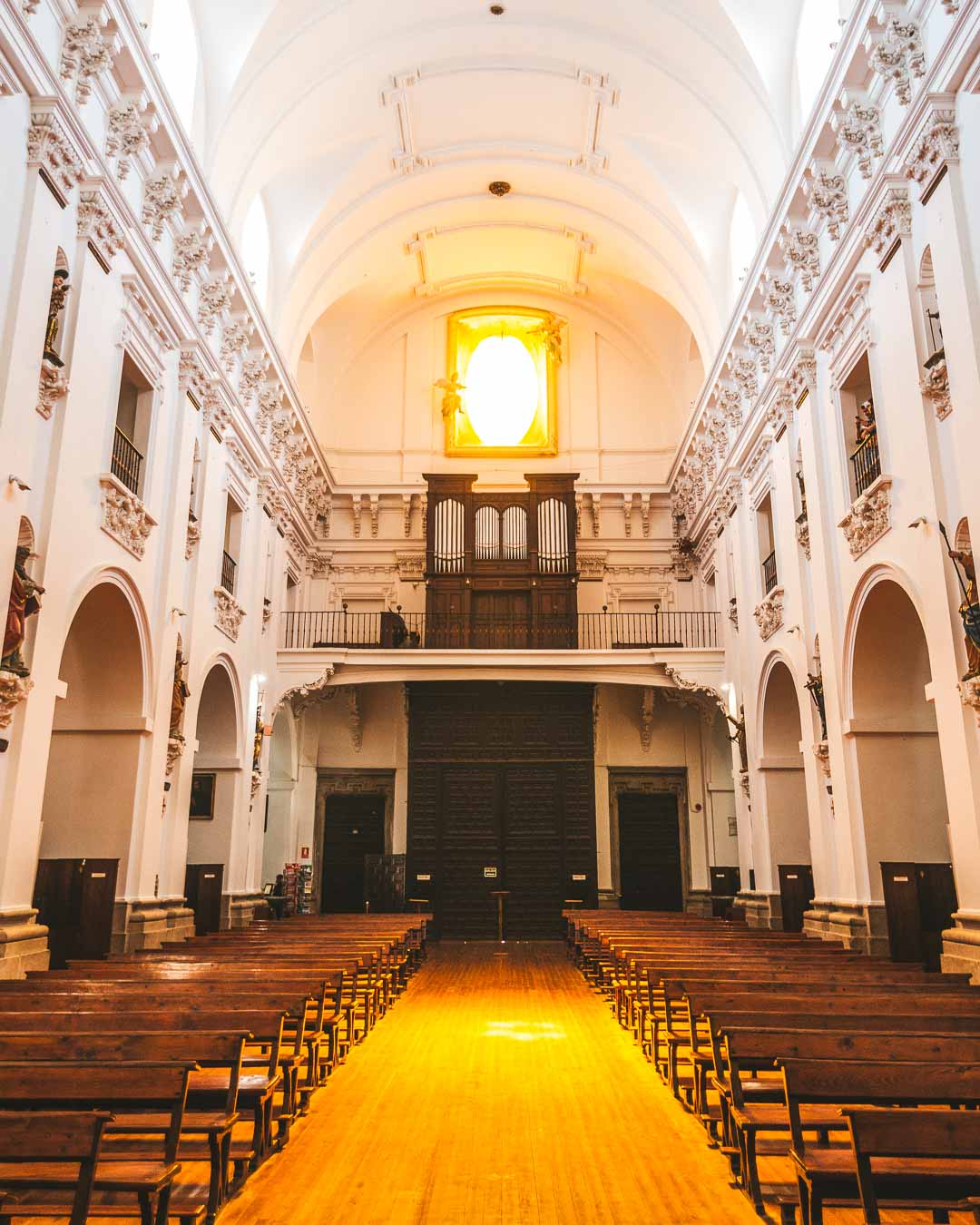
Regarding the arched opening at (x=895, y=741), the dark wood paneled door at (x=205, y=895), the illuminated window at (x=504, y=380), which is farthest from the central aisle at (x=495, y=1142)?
the illuminated window at (x=504, y=380)

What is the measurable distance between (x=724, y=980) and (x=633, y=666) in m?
12.3

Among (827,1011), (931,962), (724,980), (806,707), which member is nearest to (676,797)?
(806,707)

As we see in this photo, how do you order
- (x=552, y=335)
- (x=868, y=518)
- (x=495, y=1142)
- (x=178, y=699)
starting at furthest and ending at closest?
(x=552, y=335), (x=178, y=699), (x=868, y=518), (x=495, y=1142)

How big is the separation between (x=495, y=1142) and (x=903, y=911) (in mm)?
6536

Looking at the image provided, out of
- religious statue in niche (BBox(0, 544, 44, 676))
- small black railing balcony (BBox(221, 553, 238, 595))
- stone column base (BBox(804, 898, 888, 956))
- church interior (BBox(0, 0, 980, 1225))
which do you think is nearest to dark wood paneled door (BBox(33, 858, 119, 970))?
church interior (BBox(0, 0, 980, 1225))

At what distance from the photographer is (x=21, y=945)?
28.1 ft

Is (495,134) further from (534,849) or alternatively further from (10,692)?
(10,692)

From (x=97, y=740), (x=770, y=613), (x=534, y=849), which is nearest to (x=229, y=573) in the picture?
(x=97, y=740)

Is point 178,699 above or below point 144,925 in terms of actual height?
above

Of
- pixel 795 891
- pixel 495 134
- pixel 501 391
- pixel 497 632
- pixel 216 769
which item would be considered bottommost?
pixel 795 891

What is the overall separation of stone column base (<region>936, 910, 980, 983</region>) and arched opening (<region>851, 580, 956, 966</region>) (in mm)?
2816

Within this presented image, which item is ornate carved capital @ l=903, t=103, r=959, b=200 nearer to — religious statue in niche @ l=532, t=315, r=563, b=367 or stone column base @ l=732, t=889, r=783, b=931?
→ stone column base @ l=732, t=889, r=783, b=931

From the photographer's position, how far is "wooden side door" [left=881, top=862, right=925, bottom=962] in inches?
409

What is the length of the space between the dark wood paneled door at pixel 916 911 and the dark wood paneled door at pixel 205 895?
30.5ft
